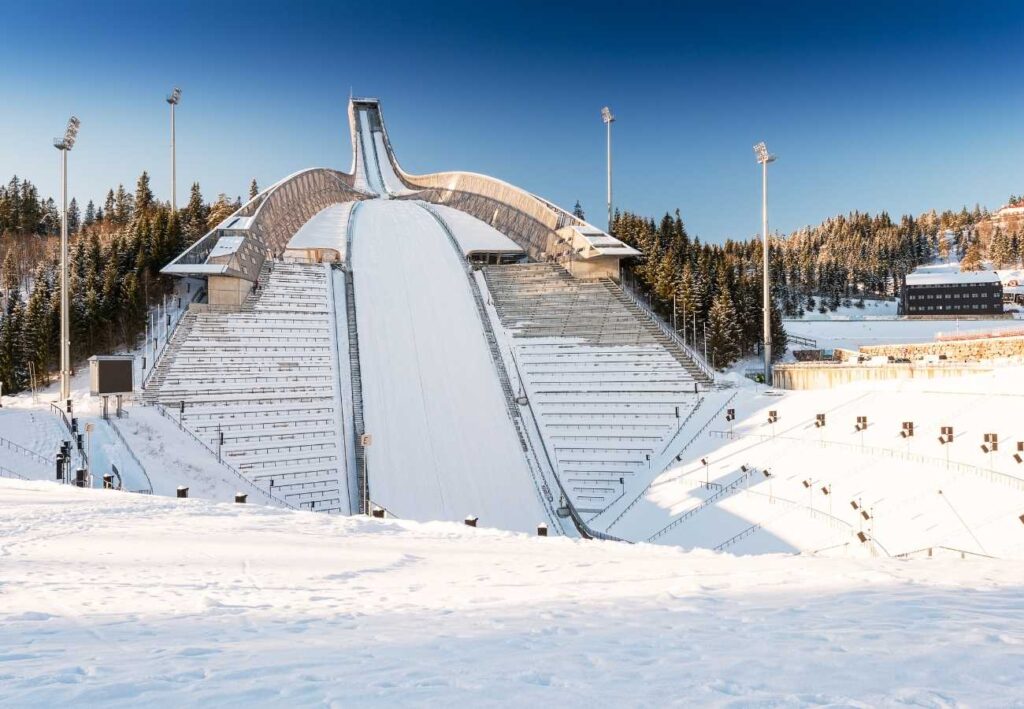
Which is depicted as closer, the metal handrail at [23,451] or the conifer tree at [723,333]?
A: the metal handrail at [23,451]

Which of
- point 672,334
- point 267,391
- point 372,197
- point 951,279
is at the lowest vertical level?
point 267,391

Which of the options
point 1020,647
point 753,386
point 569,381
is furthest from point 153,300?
point 1020,647

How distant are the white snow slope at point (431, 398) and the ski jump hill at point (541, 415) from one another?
0.08 meters

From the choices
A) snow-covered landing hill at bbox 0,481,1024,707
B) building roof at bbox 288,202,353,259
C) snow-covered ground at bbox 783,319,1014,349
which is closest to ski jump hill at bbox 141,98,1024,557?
→ building roof at bbox 288,202,353,259

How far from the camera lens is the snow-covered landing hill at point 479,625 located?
11.0 feet

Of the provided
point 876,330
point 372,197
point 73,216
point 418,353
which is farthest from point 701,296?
point 73,216

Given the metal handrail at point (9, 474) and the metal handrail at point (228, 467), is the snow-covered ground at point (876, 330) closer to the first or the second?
the metal handrail at point (228, 467)

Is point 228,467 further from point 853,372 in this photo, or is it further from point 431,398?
point 853,372

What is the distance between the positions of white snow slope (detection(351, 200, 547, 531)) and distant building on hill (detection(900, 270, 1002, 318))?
138 feet

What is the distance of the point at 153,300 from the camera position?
1266 inches

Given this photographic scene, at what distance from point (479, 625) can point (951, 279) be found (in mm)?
64425

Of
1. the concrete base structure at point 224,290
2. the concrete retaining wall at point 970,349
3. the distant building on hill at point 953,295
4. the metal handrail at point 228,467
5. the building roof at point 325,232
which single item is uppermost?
the building roof at point 325,232

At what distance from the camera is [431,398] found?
24500 millimetres

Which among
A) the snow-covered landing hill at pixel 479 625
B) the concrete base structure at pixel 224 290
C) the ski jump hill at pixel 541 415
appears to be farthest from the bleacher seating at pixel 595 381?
the snow-covered landing hill at pixel 479 625
